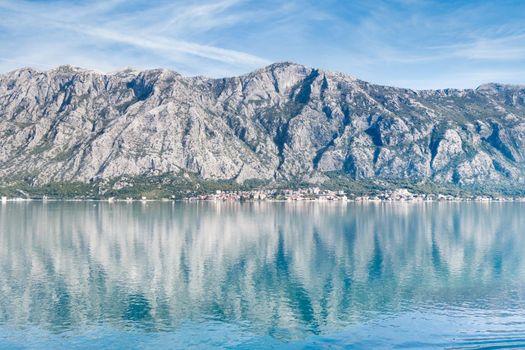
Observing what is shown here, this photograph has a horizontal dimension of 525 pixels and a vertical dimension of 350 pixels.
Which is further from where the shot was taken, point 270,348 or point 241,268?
point 241,268

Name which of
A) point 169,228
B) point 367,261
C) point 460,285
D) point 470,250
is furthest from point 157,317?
point 169,228

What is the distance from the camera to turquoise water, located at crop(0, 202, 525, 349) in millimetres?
43438

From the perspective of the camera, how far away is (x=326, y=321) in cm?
4806

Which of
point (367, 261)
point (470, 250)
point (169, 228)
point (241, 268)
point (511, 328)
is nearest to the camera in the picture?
point (511, 328)

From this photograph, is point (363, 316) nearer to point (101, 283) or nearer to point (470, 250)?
point (101, 283)

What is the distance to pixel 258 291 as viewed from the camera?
6012 cm

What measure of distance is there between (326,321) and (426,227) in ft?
300

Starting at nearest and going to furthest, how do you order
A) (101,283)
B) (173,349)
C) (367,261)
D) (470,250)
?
(173,349) → (101,283) → (367,261) → (470,250)

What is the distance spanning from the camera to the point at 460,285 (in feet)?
206

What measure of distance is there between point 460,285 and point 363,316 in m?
18.8

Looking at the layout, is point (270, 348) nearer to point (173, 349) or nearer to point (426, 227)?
point (173, 349)

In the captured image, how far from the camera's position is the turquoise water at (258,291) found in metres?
43.4

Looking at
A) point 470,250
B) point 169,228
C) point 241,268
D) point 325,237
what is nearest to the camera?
point 241,268

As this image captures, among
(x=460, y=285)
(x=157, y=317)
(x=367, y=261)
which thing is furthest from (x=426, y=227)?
Result: (x=157, y=317)
